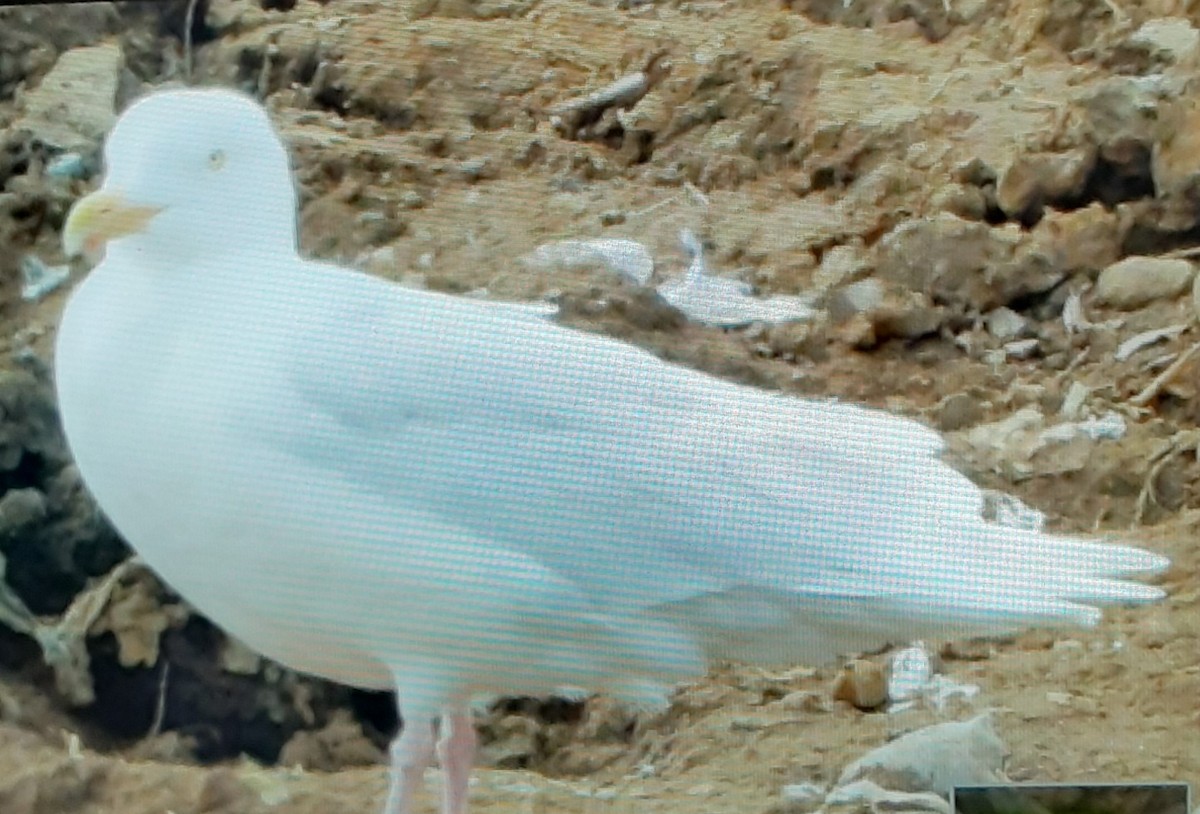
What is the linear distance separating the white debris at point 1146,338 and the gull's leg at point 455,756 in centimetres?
71

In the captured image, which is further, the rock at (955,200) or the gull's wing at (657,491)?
the rock at (955,200)

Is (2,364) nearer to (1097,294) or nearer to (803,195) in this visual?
(803,195)

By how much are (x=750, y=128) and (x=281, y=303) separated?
50cm

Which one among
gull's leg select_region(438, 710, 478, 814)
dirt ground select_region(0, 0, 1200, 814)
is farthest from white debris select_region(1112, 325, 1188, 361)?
gull's leg select_region(438, 710, 478, 814)

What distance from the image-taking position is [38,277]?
1.76m

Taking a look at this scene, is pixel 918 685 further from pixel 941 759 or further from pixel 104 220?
pixel 104 220

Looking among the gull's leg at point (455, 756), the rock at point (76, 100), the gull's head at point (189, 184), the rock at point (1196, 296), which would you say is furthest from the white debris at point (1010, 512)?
the rock at point (76, 100)

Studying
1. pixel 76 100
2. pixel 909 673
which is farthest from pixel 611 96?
pixel 909 673

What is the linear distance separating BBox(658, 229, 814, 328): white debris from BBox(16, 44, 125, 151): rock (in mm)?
593

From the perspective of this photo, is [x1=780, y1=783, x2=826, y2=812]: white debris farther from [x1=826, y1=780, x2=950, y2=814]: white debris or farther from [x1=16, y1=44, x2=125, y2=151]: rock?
[x1=16, y1=44, x2=125, y2=151]: rock

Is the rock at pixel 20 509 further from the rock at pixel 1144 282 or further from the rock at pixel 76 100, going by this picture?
the rock at pixel 1144 282

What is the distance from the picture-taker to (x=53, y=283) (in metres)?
1.75

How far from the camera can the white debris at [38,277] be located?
5.73ft

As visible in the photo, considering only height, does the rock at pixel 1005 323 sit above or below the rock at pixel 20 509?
above
